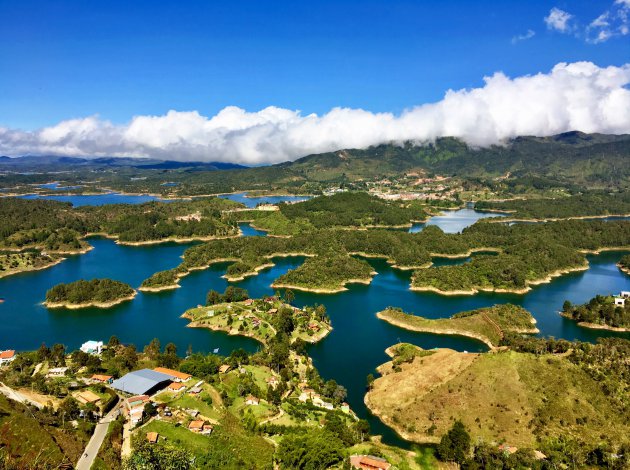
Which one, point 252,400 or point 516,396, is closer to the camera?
point 516,396

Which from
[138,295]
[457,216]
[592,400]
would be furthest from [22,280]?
[457,216]

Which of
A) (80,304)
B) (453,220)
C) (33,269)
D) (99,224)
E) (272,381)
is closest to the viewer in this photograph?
(272,381)

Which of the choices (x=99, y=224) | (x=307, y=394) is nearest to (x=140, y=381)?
(x=307, y=394)

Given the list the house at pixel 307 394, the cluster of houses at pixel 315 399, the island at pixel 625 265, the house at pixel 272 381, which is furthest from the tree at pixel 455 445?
the island at pixel 625 265

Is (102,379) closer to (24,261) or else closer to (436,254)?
(24,261)

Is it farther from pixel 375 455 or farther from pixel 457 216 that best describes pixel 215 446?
pixel 457 216
